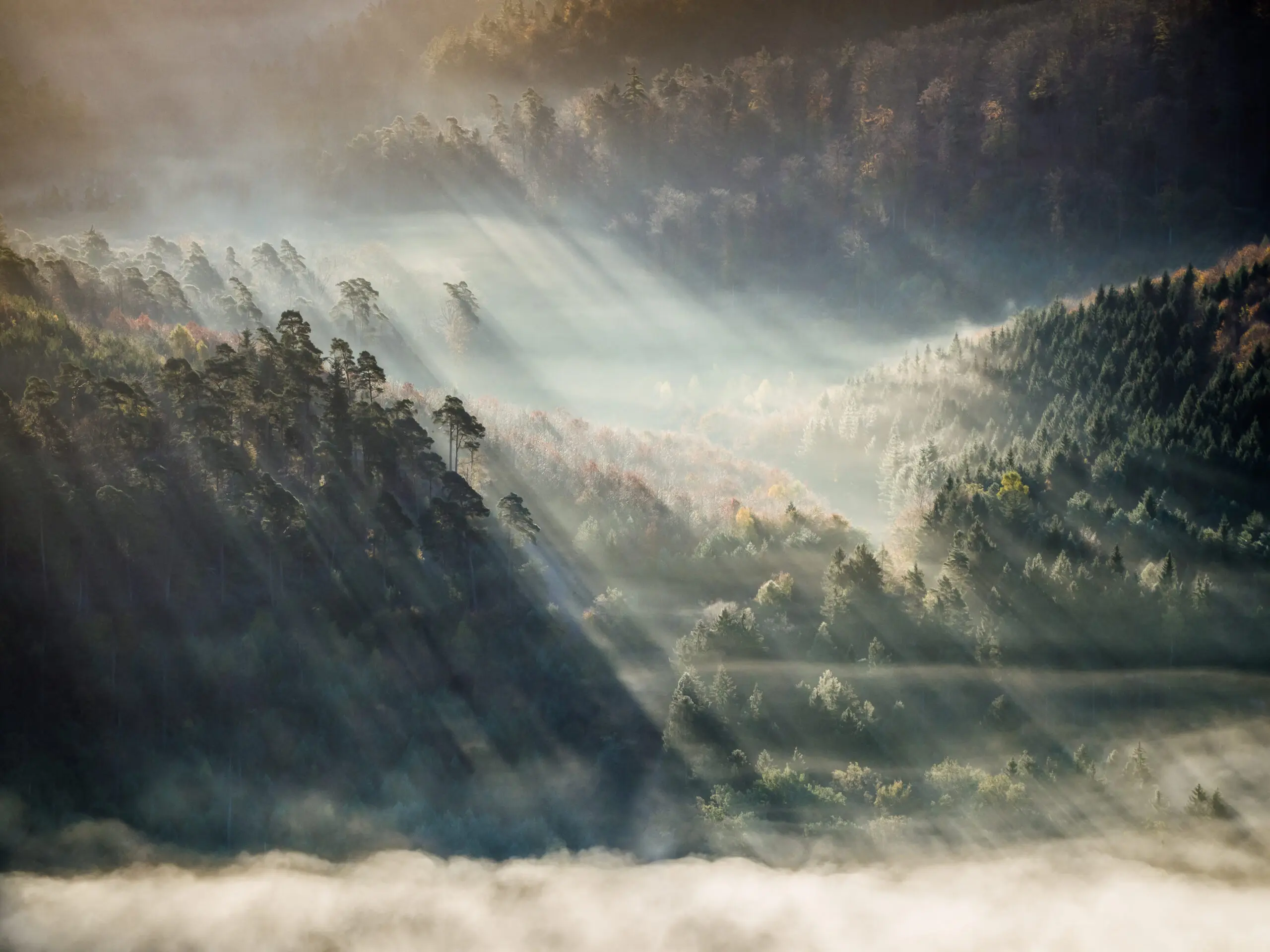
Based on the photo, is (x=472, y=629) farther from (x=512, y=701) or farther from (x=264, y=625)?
(x=264, y=625)

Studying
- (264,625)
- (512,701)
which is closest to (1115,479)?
(512,701)

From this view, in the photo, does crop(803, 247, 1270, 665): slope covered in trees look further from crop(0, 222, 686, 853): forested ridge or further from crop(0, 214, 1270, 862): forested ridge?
crop(0, 222, 686, 853): forested ridge

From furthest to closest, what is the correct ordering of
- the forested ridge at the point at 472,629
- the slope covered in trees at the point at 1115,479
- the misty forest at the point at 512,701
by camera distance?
the slope covered in trees at the point at 1115,479
the forested ridge at the point at 472,629
the misty forest at the point at 512,701

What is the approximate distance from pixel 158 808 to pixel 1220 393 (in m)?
143

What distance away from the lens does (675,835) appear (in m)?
89.2

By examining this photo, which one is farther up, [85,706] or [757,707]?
[757,707]

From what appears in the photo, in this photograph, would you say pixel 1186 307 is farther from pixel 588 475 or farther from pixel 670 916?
pixel 670 916

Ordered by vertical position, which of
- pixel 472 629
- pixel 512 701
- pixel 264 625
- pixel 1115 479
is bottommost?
pixel 512 701

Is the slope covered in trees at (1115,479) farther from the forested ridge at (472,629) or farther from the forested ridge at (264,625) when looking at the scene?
the forested ridge at (264,625)

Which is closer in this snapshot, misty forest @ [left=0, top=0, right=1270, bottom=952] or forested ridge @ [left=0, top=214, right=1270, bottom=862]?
misty forest @ [left=0, top=0, right=1270, bottom=952]

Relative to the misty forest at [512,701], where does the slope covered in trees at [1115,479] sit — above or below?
above

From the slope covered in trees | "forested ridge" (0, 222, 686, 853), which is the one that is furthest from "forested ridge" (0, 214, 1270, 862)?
the slope covered in trees

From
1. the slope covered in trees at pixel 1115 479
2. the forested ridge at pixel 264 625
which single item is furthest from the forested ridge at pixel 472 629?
the slope covered in trees at pixel 1115 479

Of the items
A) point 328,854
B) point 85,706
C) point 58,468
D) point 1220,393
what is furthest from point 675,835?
point 1220,393
